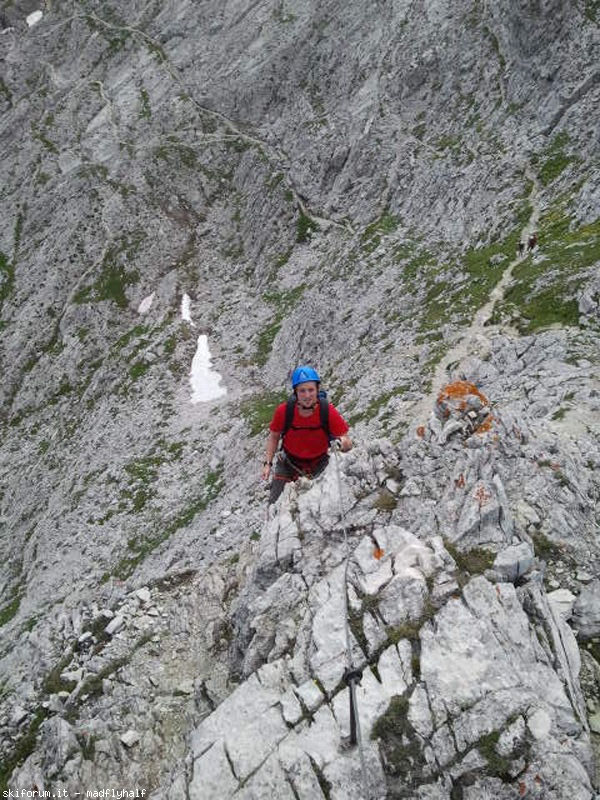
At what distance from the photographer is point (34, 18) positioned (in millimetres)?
118062

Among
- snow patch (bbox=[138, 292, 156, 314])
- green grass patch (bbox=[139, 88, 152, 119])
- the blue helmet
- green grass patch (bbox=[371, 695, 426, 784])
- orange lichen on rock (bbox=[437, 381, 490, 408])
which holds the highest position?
green grass patch (bbox=[139, 88, 152, 119])

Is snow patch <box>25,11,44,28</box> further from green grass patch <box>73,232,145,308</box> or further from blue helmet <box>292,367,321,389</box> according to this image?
blue helmet <box>292,367,321,389</box>

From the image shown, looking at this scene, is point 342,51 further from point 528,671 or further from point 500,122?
point 528,671

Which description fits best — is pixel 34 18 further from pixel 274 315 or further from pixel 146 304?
pixel 274 315

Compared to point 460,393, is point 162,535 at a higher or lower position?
lower

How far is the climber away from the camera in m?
11.8

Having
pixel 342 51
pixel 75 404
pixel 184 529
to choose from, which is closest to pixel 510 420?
pixel 184 529

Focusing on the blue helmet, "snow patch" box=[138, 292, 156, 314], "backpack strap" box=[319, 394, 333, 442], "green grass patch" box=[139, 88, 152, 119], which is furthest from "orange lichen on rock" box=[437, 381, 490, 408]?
"green grass patch" box=[139, 88, 152, 119]

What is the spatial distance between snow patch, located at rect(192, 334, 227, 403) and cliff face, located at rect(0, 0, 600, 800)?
117 cm

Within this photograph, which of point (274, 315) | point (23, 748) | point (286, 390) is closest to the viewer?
point (23, 748)

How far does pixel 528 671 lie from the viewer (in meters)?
8.35

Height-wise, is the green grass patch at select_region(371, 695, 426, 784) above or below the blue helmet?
below

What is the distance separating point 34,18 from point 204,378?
405 ft

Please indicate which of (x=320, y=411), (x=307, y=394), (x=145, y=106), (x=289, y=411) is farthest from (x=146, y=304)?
(x=307, y=394)
